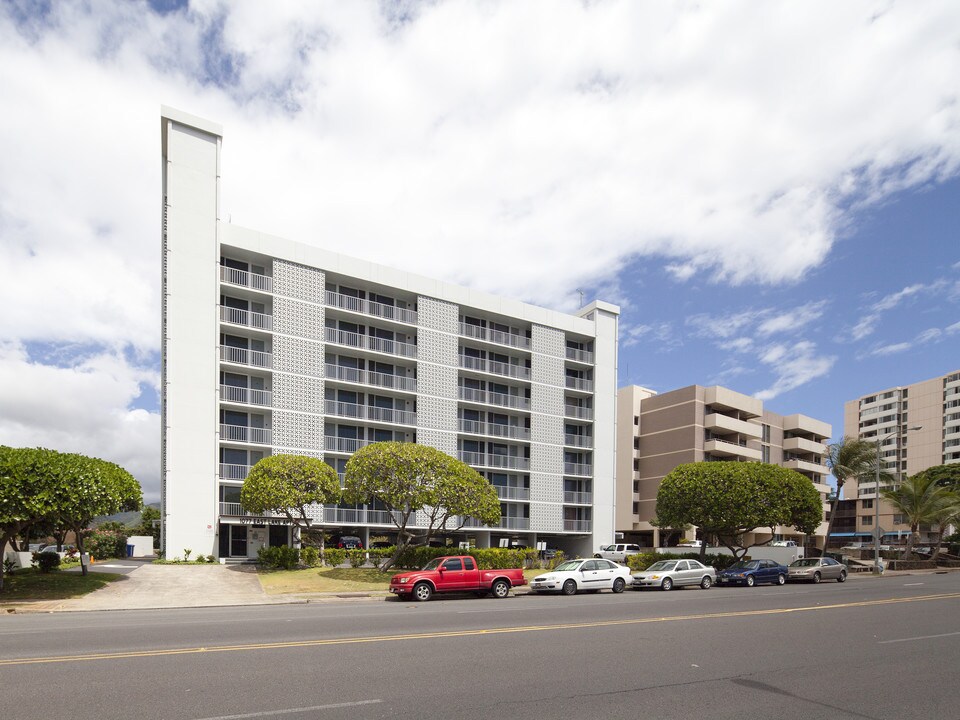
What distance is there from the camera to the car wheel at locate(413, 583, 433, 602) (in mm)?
26125

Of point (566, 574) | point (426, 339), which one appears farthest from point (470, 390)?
point (566, 574)

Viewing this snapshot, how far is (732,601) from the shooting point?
24594 millimetres

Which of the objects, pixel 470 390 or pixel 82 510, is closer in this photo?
pixel 82 510

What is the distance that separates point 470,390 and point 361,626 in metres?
36.3

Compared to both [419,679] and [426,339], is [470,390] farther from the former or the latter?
[419,679]

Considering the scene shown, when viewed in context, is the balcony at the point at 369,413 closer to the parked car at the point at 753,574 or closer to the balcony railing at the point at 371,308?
the balcony railing at the point at 371,308

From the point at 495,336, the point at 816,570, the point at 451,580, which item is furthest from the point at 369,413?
the point at 816,570

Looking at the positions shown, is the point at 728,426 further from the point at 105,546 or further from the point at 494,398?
the point at 105,546

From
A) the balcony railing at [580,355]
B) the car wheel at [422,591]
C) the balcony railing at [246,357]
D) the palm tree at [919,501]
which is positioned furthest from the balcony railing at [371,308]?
→ the palm tree at [919,501]

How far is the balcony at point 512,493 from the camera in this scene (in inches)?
2094

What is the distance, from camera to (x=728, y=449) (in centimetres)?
7300

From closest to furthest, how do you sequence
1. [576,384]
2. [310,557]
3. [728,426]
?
1. [310,557]
2. [576,384]
3. [728,426]

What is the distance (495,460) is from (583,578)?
24111 mm

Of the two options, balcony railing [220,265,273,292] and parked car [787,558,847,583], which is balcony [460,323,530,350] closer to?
balcony railing [220,265,273,292]
